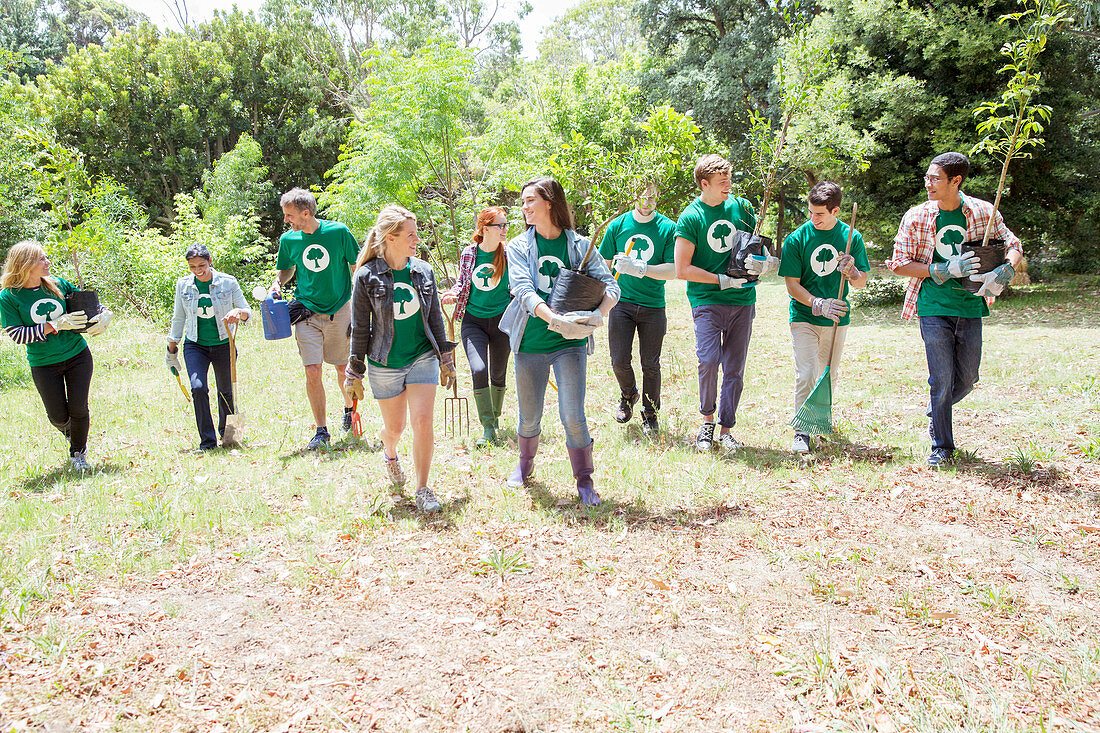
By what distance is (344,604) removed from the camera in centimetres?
401

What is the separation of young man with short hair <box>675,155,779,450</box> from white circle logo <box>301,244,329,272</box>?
3.10 m

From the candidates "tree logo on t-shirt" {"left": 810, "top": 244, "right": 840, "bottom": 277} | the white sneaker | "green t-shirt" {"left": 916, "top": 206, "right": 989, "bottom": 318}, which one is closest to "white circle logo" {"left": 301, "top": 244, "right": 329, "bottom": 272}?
the white sneaker

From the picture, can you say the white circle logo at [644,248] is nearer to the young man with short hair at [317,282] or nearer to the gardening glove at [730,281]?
the gardening glove at [730,281]

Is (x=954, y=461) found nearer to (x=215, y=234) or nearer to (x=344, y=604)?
(x=344, y=604)

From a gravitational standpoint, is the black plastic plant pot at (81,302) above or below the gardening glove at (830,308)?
above

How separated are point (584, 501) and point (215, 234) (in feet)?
59.8

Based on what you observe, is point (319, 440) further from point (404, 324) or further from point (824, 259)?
point (824, 259)

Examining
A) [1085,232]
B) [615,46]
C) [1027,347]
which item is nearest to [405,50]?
[615,46]

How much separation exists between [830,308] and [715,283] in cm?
88

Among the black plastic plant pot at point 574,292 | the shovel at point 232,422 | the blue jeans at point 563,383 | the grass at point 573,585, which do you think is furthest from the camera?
the shovel at point 232,422

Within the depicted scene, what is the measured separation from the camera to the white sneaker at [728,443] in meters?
6.24

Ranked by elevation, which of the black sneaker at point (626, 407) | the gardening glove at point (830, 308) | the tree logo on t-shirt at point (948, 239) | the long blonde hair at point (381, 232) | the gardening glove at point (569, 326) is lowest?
the black sneaker at point (626, 407)

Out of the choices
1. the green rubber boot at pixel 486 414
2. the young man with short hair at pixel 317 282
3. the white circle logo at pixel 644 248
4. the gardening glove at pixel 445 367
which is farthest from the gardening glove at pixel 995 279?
the young man with short hair at pixel 317 282

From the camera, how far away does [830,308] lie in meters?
5.78
